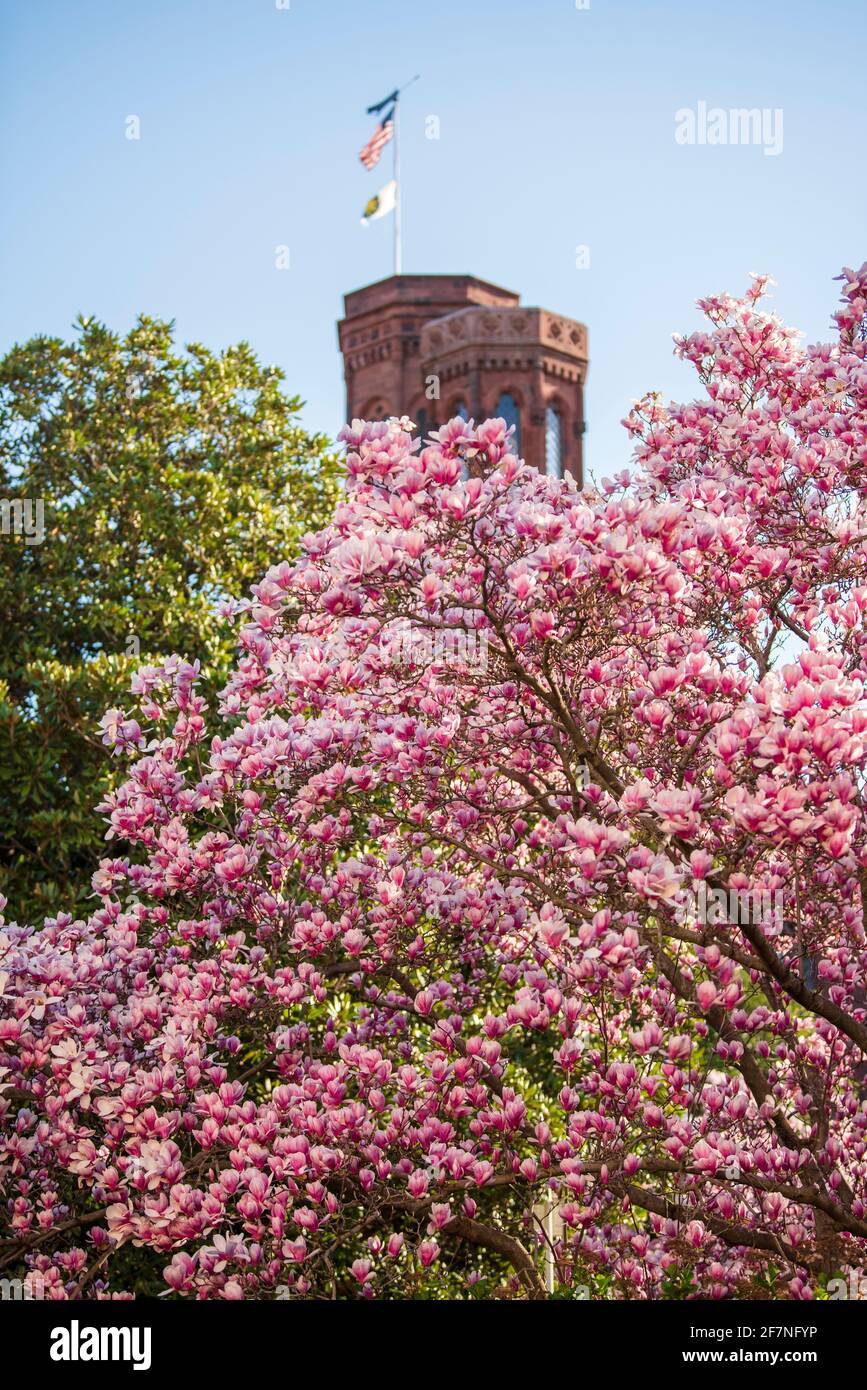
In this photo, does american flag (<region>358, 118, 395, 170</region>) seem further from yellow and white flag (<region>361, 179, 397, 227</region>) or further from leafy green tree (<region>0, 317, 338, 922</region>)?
leafy green tree (<region>0, 317, 338, 922</region>)

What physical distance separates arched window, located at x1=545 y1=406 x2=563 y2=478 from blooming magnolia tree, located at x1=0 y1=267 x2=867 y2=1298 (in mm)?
45980

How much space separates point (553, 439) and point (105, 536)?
40.9m

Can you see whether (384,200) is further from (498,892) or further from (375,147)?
(498,892)

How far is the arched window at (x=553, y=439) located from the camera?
2044 inches

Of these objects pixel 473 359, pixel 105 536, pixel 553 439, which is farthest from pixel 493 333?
pixel 105 536

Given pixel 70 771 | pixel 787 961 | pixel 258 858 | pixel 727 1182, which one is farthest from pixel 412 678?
pixel 70 771

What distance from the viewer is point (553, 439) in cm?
5291

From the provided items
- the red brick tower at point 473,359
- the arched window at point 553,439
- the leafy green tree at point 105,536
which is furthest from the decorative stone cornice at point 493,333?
the leafy green tree at point 105,536

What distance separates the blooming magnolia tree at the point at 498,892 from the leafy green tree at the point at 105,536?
15.6 feet

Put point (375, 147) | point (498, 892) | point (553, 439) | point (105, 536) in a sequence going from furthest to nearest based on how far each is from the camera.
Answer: point (553, 439)
point (375, 147)
point (105, 536)
point (498, 892)

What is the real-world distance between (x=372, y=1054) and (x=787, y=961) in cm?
174

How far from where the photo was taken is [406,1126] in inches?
208

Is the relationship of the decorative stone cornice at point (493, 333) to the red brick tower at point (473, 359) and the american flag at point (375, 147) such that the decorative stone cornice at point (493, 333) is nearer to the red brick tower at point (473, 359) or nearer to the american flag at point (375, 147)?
the red brick tower at point (473, 359)

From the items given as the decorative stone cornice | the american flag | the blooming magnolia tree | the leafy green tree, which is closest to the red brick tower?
the decorative stone cornice
